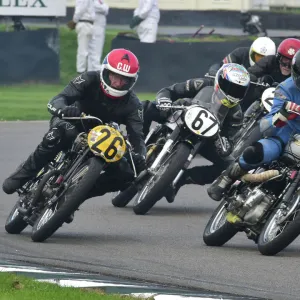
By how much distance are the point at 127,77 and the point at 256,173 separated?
1.36m

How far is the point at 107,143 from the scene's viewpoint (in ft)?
31.1

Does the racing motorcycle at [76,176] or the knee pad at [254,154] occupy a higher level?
the knee pad at [254,154]

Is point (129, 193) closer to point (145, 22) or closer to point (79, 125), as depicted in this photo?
point (79, 125)

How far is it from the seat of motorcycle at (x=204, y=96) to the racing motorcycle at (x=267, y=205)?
2442 mm

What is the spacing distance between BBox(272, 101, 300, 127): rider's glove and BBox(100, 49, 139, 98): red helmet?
1.32 m

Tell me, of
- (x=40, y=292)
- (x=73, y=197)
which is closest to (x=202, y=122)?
(x=73, y=197)

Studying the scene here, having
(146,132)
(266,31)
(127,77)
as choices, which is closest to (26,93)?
(266,31)

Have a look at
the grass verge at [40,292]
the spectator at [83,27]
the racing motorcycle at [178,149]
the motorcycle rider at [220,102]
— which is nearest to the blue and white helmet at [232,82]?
the motorcycle rider at [220,102]

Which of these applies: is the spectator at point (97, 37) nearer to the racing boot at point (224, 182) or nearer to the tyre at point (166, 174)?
the tyre at point (166, 174)

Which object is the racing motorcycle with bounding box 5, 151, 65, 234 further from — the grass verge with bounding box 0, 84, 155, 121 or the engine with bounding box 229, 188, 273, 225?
the grass verge with bounding box 0, 84, 155, 121

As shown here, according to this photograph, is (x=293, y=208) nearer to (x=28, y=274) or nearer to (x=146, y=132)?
(x=28, y=274)

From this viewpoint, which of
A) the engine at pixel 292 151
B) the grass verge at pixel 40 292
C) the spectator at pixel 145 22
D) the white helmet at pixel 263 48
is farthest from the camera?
the spectator at pixel 145 22

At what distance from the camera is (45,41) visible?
90.9 ft

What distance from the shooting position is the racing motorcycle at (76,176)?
9398 millimetres
